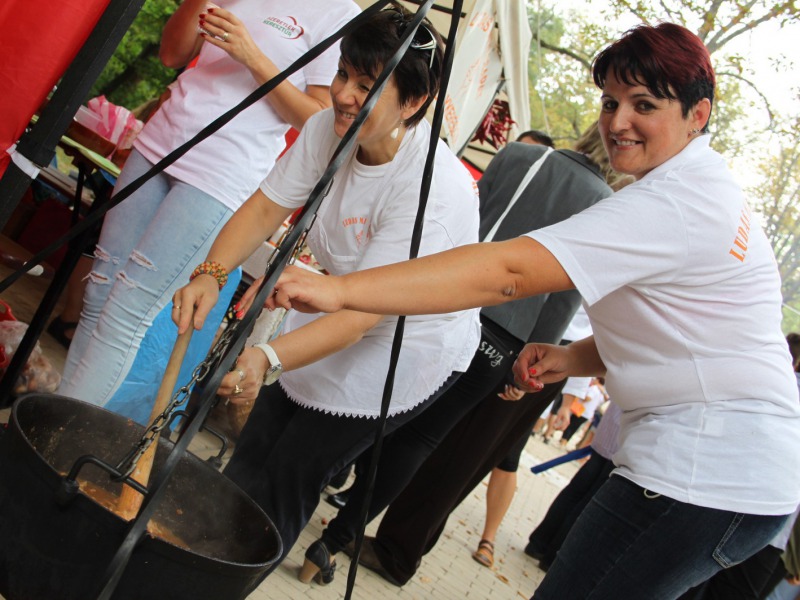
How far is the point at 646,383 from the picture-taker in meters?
1.79

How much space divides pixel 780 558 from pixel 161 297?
298cm

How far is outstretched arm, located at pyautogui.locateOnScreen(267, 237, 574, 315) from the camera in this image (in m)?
1.38

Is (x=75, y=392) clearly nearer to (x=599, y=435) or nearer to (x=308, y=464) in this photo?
(x=308, y=464)

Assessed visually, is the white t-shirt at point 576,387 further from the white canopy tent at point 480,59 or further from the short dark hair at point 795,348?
the white canopy tent at point 480,59

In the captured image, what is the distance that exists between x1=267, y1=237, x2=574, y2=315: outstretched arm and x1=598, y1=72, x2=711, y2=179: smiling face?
52 centimetres

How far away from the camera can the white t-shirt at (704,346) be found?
161 cm

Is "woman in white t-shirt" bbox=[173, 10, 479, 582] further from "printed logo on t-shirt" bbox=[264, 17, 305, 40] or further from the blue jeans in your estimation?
the blue jeans

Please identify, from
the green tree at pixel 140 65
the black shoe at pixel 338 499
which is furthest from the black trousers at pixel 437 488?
the green tree at pixel 140 65

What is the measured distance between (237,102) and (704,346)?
180 centimetres

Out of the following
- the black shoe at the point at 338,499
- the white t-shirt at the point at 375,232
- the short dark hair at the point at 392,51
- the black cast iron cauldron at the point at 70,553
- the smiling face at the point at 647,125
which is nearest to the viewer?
the black cast iron cauldron at the point at 70,553

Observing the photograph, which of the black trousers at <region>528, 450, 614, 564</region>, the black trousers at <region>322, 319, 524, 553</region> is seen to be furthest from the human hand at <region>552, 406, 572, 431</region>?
the black trousers at <region>322, 319, 524, 553</region>

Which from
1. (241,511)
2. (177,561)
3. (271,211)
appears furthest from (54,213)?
(177,561)

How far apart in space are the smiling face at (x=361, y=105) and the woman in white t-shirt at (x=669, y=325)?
554 millimetres

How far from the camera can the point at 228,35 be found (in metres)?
2.41
